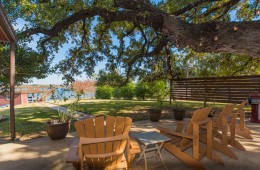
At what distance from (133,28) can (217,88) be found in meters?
5.66

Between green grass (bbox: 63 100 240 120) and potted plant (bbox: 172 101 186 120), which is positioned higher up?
potted plant (bbox: 172 101 186 120)

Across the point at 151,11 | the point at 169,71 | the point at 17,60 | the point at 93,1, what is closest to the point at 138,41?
the point at 169,71

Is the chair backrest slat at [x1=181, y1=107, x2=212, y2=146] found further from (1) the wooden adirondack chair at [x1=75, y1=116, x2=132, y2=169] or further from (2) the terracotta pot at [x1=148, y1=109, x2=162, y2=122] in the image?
(2) the terracotta pot at [x1=148, y1=109, x2=162, y2=122]

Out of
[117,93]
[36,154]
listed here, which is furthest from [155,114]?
[117,93]

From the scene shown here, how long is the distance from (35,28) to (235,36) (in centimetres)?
665

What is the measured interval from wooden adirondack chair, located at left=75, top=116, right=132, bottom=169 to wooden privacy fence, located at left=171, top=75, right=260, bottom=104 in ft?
26.3

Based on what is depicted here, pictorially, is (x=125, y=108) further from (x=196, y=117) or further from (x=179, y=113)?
(x=196, y=117)

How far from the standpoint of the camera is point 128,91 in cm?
1712

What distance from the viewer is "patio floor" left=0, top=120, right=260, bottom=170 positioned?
2930 mm

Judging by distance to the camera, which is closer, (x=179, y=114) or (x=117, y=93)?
(x=179, y=114)

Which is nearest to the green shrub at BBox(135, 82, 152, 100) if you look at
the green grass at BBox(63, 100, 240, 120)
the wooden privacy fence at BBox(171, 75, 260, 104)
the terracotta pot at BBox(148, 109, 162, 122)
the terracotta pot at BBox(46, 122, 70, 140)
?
the green grass at BBox(63, 100, 240, 120)

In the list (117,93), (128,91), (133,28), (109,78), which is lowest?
(117,93)

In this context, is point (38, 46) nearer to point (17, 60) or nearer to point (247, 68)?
point (17, 60)

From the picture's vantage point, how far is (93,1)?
6895mm
